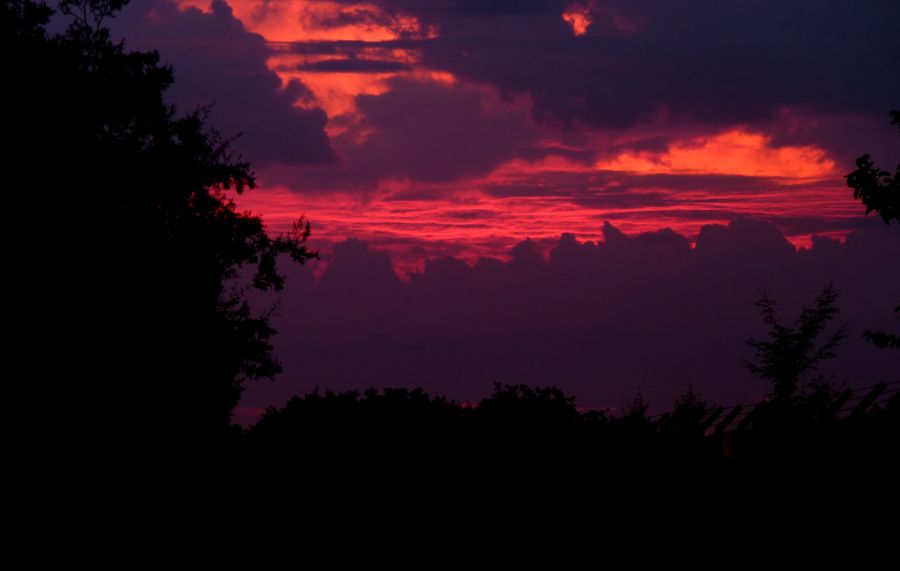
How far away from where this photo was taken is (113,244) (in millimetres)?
34438

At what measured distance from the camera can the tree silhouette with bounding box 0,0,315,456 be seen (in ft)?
107

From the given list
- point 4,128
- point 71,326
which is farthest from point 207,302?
point 4,128

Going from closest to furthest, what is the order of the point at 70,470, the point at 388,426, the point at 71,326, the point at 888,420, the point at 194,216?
the point at 888,420, the point at 388,426, the point at 70,470, the point at 71,326, the point at 194,216

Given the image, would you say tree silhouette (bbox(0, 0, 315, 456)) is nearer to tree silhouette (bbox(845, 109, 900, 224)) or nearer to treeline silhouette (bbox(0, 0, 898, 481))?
treeline silhouette (bbox(0, 0, 898, 481))

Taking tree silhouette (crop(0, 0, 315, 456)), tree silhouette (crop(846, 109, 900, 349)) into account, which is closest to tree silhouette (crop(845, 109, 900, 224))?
tree silhouette (crop(846, 109, 900, 349))

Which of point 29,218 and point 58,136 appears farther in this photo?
point 58,136

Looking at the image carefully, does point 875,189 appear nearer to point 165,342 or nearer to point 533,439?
point 533,439

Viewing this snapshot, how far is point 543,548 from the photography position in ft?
51.3

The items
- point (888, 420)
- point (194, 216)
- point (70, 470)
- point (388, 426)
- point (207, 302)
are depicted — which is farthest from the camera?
point (194, 216)

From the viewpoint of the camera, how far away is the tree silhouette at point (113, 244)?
32688 mm

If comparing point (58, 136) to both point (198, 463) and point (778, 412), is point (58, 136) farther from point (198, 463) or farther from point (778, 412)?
point (778, 412)

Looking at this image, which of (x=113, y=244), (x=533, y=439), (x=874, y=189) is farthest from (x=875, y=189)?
(x=113, y=244)

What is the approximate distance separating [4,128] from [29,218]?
355 cm

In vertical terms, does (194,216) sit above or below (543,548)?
above
